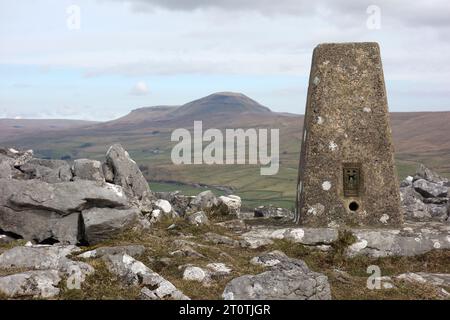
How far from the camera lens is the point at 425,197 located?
92.7 feet

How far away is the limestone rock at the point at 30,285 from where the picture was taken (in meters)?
10.6

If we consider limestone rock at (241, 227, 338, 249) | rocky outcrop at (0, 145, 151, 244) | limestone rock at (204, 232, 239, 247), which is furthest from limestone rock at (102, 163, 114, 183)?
limestone rock at (241, 227, 338, 249)

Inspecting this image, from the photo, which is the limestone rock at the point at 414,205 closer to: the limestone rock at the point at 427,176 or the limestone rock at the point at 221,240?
the limestone rock at the point at 427,176

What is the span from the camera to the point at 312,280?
36.1 feet

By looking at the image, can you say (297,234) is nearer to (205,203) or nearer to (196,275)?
(196,275)

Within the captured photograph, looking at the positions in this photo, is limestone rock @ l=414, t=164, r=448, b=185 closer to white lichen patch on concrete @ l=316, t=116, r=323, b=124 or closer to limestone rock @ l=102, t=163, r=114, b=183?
white lichen patch on concrete @ l=316, t=116, r=323, b=124

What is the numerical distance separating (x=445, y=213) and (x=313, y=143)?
10596mm

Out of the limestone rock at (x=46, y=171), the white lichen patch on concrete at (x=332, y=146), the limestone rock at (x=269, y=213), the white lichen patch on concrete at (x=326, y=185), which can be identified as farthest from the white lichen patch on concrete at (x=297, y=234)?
the limestone rock at (x=46, y=171)

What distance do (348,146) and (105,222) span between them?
28.2 ft

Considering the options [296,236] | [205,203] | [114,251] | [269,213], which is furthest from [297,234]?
[269,213]

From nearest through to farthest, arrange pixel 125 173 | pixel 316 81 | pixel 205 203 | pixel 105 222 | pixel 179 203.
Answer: pixel 105 222 → pixel 316 81 → pixel 125 173 → pixel 205 203 → pixel 179 203
